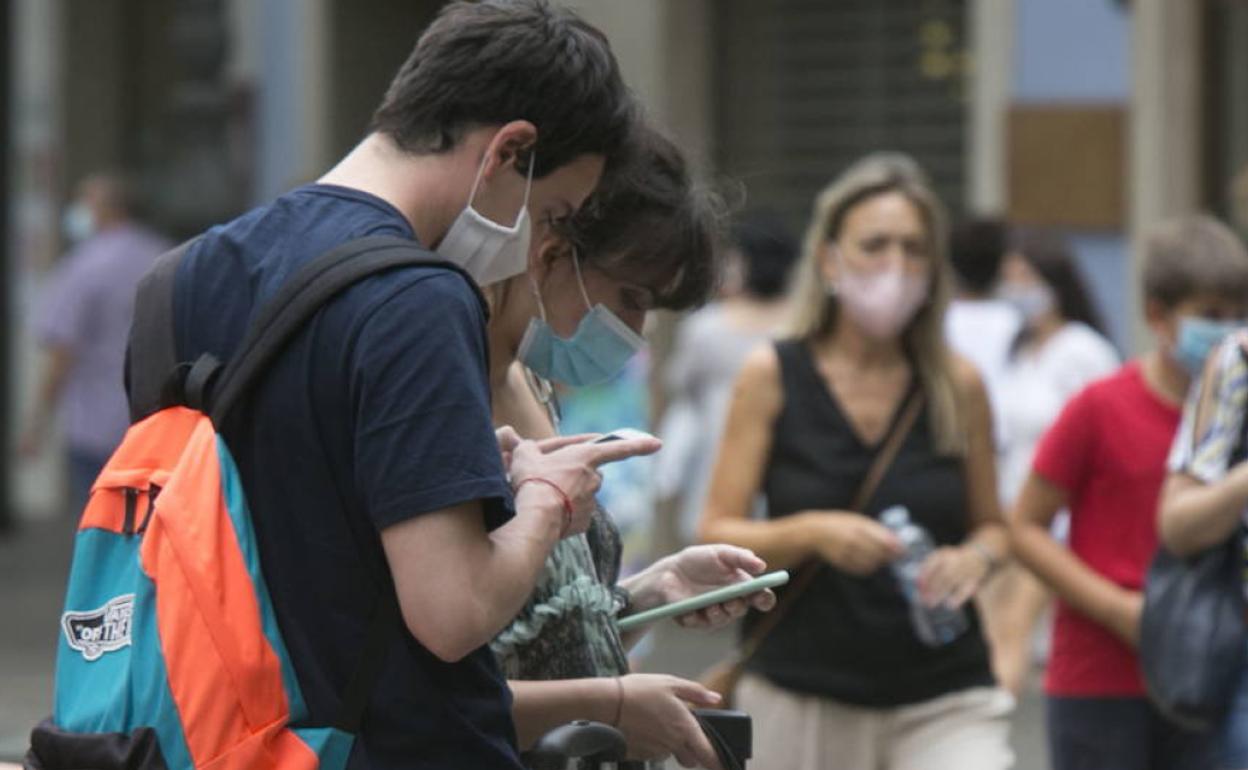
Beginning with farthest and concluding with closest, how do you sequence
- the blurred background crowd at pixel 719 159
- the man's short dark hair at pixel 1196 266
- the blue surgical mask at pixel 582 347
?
1. the blurred background crowd at pixel 719 159
2. the man's short dark hair at pixel 1196 266
3. the blue surgical mask at pixel 582 347

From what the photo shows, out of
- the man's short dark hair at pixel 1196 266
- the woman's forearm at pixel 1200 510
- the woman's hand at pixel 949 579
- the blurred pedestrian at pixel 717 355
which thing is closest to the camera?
the woman's forearm at pixel 1200 510

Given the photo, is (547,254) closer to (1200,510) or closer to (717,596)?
(717,596)

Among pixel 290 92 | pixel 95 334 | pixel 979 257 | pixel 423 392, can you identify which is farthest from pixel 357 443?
pixel 290 92

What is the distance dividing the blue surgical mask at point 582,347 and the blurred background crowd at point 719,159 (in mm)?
3820

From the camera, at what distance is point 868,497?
17.8 feet

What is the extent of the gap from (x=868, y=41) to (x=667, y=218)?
10.0 metres

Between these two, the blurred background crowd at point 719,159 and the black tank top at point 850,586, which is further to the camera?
the blurred background crowd at point 719,159

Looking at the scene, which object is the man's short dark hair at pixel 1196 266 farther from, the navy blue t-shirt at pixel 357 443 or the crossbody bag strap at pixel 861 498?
the navy blue t-shirt at pixel 357 443

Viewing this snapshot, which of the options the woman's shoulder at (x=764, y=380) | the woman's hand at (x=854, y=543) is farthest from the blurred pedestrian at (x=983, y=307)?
the woman's hand at (x=854, y=543)

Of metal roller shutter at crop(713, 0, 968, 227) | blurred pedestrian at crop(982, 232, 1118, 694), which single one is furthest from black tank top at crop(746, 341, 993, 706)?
metal roller shutter at crop(713, 0, 968, 227)

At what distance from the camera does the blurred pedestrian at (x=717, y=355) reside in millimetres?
9703

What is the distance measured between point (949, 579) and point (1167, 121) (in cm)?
646

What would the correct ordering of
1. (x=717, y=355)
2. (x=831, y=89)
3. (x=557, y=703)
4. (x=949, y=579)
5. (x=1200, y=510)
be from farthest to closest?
(x=831, y=89), (x=717, y=355), (x=949, y=579), (x=1200, y=510), (x=557, y=703)

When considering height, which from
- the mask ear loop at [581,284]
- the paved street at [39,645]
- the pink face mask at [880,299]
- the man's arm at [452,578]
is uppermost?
the mask ear loop at [581,284]
